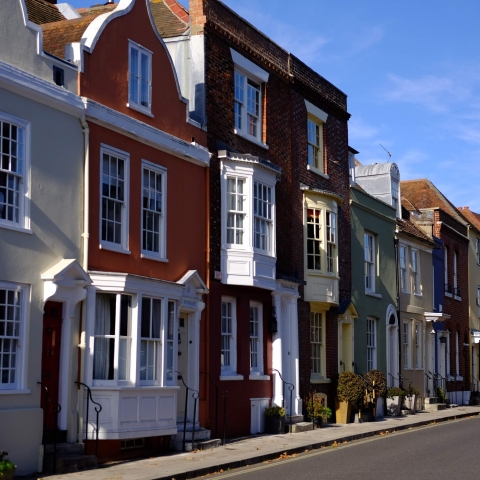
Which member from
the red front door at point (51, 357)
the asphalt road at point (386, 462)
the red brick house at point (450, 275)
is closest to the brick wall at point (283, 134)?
the asphalt road at point (386, 462)

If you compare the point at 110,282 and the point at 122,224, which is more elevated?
the point at 122,224

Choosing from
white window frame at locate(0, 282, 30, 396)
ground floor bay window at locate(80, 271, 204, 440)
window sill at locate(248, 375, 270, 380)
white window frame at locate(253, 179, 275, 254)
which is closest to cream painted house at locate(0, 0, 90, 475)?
white window frame at locate(0, 282, 30, 396)

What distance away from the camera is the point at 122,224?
56.9ft

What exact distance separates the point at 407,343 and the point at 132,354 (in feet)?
61.2

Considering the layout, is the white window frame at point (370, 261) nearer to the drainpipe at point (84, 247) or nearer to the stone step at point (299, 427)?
the stone step at point (299, 427)

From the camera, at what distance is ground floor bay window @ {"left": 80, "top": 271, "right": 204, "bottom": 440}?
16078 millimetres

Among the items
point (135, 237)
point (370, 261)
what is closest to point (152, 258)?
point (135, 237)

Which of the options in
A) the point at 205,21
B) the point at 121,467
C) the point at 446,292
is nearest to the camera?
the point at 121,467

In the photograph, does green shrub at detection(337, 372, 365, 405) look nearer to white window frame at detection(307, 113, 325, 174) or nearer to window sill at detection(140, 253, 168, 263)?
white window frame at detection(307, 113, 325, 174)

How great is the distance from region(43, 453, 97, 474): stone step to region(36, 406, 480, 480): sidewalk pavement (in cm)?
22

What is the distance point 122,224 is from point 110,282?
4.82 feet

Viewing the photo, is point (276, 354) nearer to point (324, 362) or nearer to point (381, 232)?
point (324, 362)

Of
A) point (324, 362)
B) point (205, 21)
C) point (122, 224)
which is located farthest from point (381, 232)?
point (122, 224)

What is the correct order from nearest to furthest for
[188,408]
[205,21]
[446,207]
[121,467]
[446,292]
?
[121,467]
[188,408]
[205,21]
[446,292]
[446,207]
